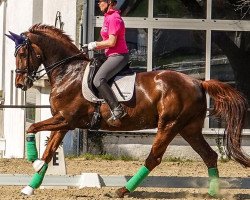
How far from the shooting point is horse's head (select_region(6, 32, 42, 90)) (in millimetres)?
11242

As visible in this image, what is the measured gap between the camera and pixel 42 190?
1162 cm

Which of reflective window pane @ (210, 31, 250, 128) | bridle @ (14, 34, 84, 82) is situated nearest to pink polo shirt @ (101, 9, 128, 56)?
bridle @ (14, 34, 84, 82)

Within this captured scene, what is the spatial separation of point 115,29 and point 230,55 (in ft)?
22.0

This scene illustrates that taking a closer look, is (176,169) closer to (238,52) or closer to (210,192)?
(238,52)

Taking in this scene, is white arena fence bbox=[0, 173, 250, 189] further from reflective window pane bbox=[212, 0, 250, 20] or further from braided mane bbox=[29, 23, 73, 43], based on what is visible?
reflective window pane bbox=[212, 0, 250, 20]

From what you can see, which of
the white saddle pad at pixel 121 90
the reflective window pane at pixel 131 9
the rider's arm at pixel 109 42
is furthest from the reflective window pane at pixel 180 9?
the rider's arm at pixel 109 42

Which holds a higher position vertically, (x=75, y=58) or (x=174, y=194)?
(x=75, y=58)

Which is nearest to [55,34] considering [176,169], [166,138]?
[166,138]

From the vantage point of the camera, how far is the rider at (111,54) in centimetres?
1095

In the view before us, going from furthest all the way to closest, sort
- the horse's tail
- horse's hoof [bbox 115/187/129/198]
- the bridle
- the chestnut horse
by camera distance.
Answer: the horse's tail < the bridle < the chestnut horse < horse's hoof [bbox 115/187/129/198]

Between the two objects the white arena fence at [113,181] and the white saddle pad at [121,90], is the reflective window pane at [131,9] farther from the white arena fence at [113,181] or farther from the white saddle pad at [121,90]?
the white arena fence at [113,181]

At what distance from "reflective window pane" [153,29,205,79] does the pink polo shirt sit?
6.05 m

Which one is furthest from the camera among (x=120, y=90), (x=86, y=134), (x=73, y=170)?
(x=86, y=134)

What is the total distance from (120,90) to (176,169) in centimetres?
480
